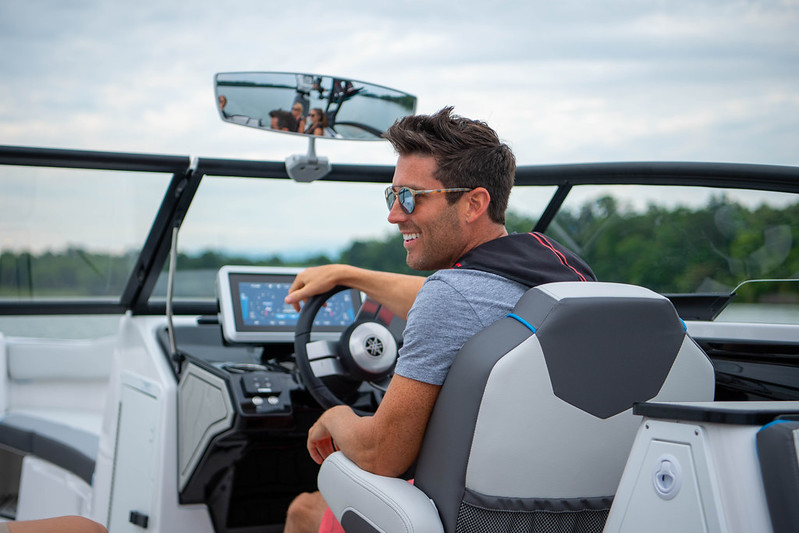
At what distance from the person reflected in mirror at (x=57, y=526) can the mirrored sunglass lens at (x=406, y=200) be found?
33.9 inches

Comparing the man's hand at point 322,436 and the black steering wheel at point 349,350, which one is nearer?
the man's hand at point 322,436

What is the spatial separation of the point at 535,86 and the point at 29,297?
9.85m

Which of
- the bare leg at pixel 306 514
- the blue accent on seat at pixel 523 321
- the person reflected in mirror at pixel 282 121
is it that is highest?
the person reflected in mirror at pixel 282 121

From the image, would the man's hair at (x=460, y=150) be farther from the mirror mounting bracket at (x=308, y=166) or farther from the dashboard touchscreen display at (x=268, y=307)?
the dashboard touchscreen display at (x=268, y=307)

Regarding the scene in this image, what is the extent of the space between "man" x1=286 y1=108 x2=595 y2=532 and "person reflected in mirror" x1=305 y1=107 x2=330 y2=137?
1.82ft

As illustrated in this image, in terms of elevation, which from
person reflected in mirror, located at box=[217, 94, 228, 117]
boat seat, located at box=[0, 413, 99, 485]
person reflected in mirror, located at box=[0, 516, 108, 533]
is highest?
person reflected in mirror, located at box=[217, 94, 228, 117]

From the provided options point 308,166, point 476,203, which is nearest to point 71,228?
point 308,166

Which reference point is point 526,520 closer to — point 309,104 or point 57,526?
point 57,526

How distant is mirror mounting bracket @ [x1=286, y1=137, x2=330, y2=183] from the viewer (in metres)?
2.36

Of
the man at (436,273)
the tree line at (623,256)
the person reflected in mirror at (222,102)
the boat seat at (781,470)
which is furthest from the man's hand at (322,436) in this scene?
the person reflected in mirror at (222,102)

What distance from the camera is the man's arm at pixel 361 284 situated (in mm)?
1814

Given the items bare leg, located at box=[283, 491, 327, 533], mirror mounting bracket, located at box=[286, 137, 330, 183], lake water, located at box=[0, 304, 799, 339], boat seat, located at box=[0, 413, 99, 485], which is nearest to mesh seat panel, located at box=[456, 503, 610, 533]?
bare leg, located at box=[283, 491, 327, 533]

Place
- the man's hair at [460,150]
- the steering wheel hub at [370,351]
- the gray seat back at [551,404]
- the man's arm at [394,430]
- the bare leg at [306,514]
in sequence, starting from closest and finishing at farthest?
the gray seat back at [551,404]
the man's arm at [394,430]
the man's hair at [460,150]
the bare leg at [306,514]
the steering wheel hub at [370,351]

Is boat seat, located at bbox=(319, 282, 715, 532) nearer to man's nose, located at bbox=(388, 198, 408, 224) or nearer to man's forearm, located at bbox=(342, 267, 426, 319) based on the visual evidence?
man's nose, located at bbox=(388, 198, 408, 224)
